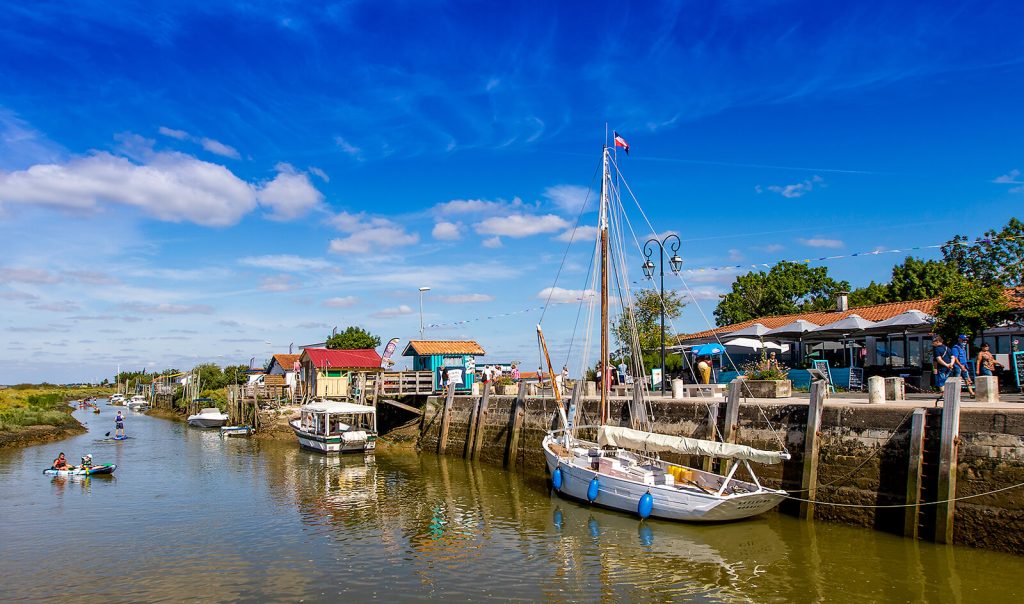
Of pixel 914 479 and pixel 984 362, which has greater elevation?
pixel 984 362

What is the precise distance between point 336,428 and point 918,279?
4226 cm

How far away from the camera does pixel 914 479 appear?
51.3ft

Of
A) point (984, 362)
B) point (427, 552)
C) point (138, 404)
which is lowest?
point (138, 404)

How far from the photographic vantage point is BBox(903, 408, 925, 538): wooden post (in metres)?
15.6

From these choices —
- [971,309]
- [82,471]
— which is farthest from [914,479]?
[82,471]

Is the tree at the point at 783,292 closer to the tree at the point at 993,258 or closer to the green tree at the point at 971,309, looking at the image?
the tree at the point at 993,258

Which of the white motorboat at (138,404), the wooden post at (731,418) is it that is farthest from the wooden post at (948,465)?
the white motorboat at (138,404)

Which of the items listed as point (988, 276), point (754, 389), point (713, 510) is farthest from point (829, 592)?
point (988, 276)

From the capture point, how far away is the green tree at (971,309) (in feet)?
76.0

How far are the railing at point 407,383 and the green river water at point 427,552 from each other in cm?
1636

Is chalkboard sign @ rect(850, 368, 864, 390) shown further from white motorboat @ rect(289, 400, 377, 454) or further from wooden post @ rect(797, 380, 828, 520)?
white motorboat @ rect(289, 400, 377, 454)

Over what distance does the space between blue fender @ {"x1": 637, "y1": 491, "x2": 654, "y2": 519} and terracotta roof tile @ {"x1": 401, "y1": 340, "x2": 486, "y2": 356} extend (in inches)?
1163

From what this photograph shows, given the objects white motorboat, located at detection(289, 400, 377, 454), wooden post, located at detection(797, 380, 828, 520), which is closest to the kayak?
white motorboat, located at detection(289, 400, 377, 454)

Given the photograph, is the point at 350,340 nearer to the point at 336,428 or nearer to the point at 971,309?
the point at 336,428
